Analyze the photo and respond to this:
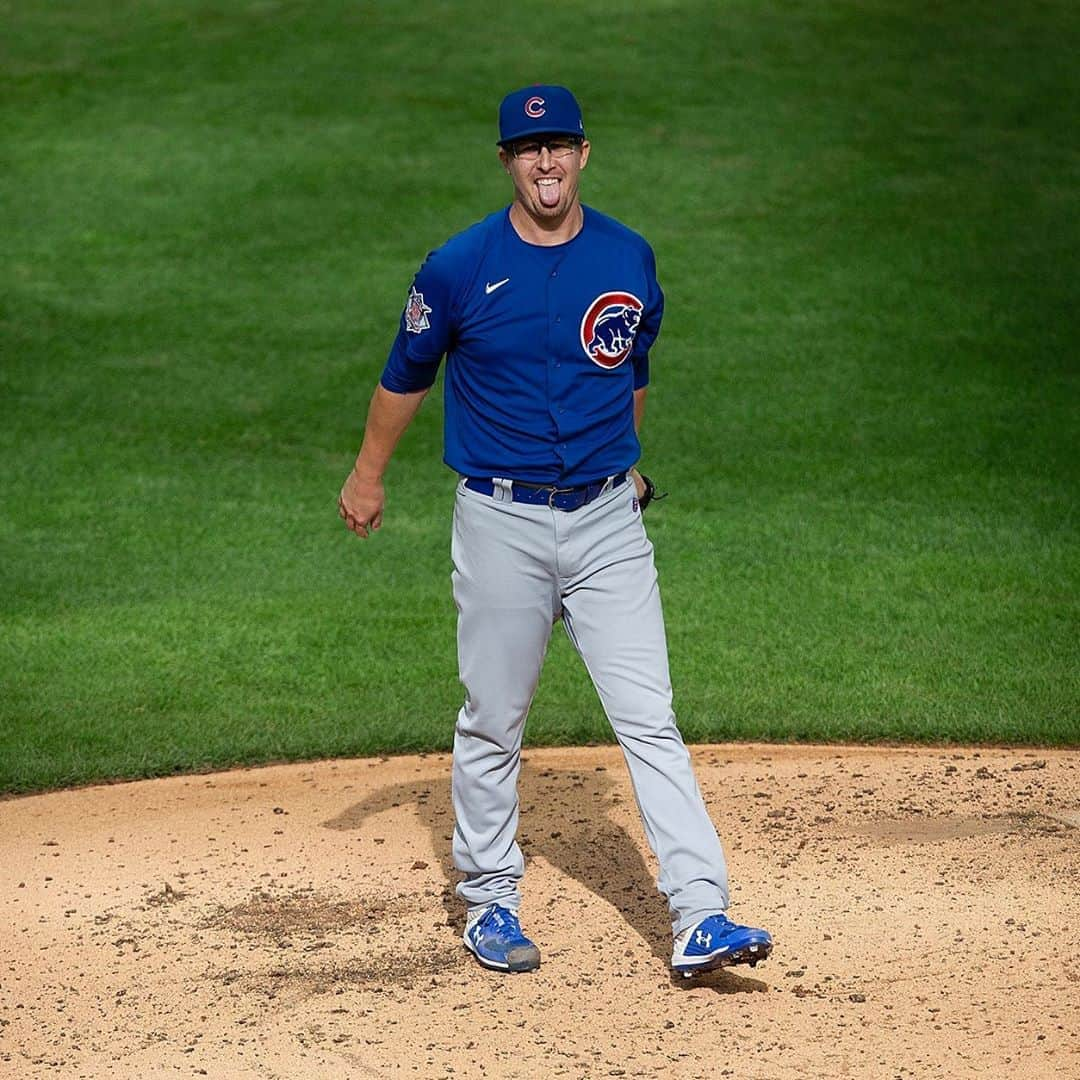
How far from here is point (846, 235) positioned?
15.4m

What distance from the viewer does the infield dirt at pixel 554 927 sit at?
185 inches

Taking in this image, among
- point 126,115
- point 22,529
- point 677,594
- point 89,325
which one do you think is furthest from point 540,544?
point 126,115

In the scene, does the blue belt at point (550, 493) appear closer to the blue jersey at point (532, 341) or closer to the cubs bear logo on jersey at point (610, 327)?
the blue jersey at point (532, 341)

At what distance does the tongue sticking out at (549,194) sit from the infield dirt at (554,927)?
213 cm

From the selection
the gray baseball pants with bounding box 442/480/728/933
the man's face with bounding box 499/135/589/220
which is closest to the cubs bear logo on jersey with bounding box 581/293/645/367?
the man's face with bounding box 499/135/589/220

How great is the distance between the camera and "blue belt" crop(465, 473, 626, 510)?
16.5 feet

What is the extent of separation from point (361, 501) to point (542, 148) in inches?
45.2

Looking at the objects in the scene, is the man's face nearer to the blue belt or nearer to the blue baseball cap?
the blue baseball cap

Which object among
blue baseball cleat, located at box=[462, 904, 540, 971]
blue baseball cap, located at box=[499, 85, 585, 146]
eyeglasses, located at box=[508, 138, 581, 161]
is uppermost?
blue baseball cap, located at box=[499, 85, 585, 146]

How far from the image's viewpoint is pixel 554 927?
18.0 feet

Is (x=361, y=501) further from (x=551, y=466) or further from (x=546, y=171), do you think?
(x=546, y=171)

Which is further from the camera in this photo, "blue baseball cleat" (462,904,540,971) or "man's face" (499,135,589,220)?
"blue baseball cleat" (462,904,540,971)

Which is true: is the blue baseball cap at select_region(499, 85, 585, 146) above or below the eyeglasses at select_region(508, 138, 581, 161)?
above

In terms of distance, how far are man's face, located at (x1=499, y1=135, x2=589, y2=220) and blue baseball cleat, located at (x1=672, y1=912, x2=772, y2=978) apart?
6.37 feet
